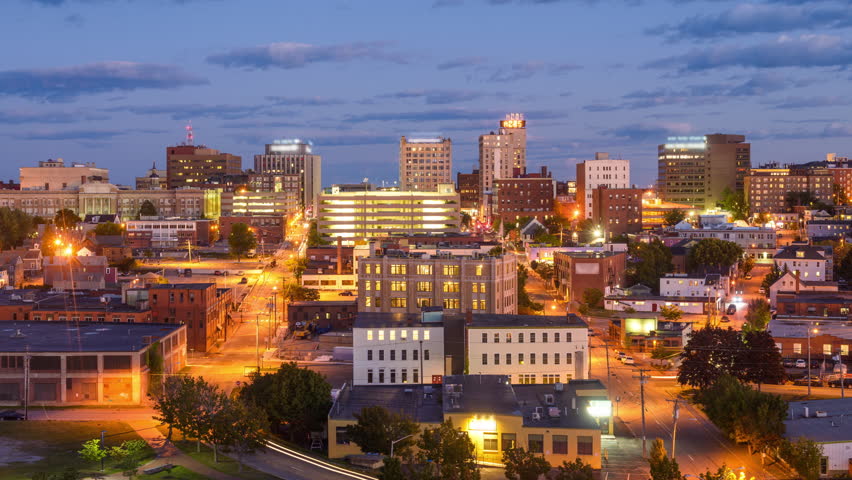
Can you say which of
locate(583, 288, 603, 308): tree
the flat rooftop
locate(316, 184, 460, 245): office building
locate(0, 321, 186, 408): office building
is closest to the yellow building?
locate(0, 321, 186, 408): office building

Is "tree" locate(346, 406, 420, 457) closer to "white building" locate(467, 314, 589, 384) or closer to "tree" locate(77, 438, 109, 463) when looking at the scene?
"tree" locate(77, 438, 109, 463)

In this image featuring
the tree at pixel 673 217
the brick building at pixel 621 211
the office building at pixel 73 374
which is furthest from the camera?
the tree at pixel 673 217

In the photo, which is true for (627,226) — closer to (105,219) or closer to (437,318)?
(105,219)

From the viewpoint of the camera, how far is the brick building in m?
177

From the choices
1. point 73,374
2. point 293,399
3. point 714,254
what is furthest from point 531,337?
point 714,254

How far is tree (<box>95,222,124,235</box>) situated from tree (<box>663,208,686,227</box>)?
10595 centimetres

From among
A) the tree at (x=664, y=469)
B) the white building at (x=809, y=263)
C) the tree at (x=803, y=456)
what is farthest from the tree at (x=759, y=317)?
the tree at (x=664, y=469)

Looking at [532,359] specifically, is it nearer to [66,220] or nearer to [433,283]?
[433,283]

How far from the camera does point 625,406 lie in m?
56.9

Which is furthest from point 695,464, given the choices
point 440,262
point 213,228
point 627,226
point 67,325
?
point 213,228

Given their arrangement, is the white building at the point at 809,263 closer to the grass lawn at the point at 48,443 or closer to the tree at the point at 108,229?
the grass lawn at the point at 48,443

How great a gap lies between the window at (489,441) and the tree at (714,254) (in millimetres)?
75837

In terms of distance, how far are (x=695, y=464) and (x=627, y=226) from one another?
134422 mm

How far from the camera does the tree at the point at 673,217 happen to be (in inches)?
7362
